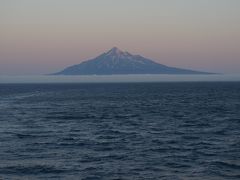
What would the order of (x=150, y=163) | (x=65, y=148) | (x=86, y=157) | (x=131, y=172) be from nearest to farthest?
(x=131, y=172) < (x=150, y=163) < (x=86, y=157) < (x=65, y=148)

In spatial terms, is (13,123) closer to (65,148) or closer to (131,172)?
(65,148)

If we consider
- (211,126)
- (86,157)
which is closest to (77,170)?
(86,157)

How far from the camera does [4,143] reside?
3775cm

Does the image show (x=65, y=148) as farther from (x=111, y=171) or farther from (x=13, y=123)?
A: (x=13, y=123)

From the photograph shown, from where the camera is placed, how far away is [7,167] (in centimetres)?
2888

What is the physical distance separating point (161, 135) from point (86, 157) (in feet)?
38.2

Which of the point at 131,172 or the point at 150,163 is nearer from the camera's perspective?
the point at 131,172

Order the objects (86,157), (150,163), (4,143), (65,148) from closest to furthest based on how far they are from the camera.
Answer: (150,163)
(86,157)
(65,148)
(4,143)

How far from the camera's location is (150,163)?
29.7 metres

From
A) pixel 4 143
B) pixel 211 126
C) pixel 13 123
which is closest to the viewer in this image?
pixel 4 143

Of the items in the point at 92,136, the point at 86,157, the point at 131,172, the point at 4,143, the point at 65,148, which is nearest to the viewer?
the point at 131,172

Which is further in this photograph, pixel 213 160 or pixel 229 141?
pixel 229 141

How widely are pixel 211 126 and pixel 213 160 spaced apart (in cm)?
1833

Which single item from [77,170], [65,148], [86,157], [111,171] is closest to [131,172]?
[111,171]
